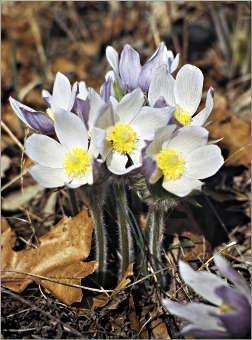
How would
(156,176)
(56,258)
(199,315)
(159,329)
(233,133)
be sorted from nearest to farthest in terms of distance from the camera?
(199,315) < (156,176) < (159,329) < (56,258) < (233,133)

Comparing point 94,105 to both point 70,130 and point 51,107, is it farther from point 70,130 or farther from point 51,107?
point 51,107

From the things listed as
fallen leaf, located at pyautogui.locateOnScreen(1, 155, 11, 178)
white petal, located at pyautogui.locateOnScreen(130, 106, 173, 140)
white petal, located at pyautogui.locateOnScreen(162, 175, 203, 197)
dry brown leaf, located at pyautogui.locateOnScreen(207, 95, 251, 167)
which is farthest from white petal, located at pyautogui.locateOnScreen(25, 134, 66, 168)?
dry brown leaf, located at pyautogui.locateOnScreen(207, 95, 251, 167)

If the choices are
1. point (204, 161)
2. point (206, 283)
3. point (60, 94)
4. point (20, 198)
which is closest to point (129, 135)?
point (204, 161)

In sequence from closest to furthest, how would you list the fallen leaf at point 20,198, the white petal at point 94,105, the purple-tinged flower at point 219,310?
the purple-tinged flower at point 219,310 < the white petal at point 94,105 < the fallen leaf at point 20,198

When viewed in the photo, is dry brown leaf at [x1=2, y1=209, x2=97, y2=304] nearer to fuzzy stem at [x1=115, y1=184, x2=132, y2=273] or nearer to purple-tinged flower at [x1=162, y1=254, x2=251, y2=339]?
fuzzy stem at [x1=115, y1=184, x2=132, y2=273]

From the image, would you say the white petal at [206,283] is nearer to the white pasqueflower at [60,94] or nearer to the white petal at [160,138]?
the white petal at [160,138]

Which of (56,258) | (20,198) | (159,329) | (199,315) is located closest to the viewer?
(199,315)

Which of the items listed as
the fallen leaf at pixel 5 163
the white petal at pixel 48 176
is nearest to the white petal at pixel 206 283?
the white petal at pixel 48 176
